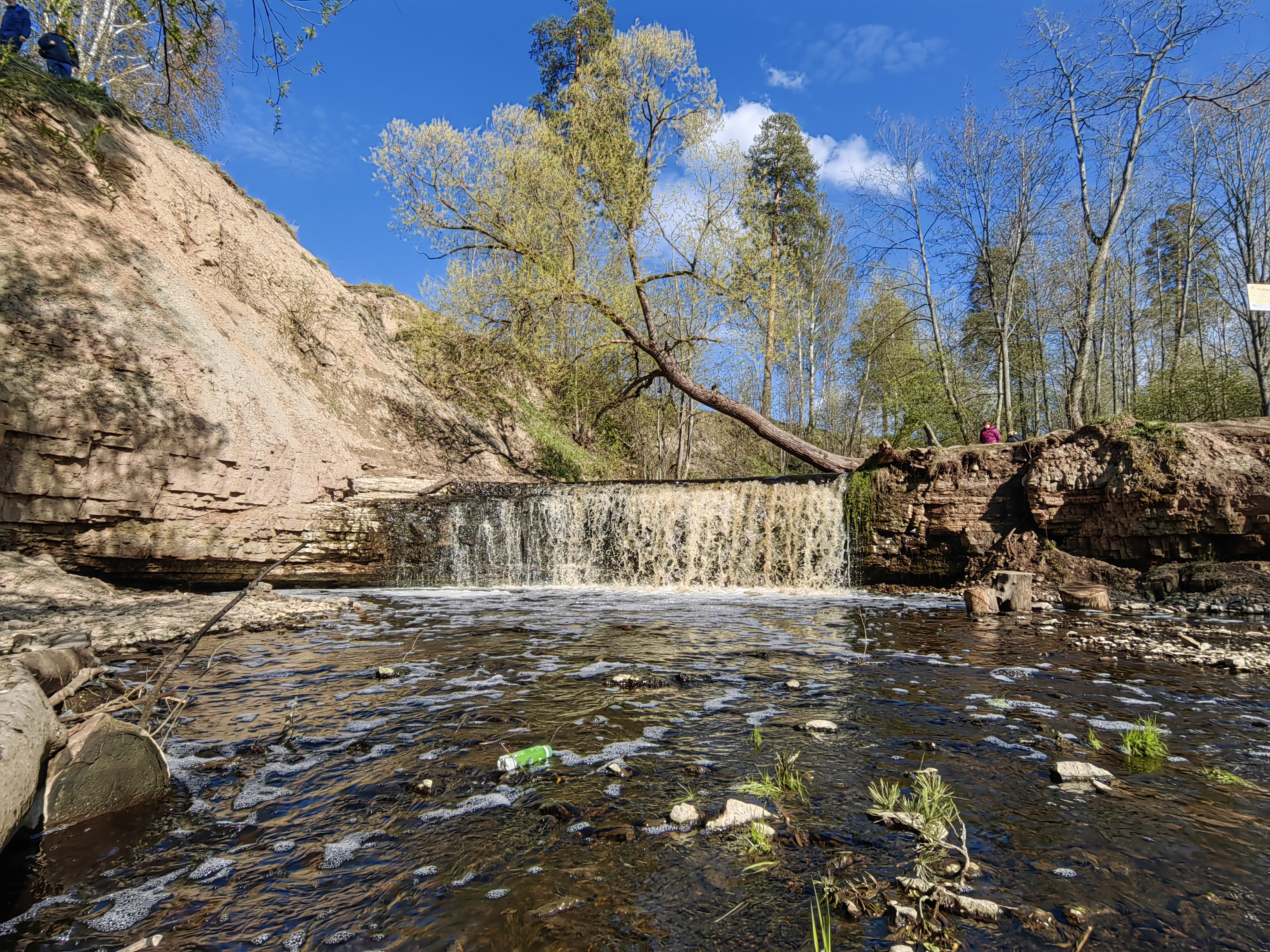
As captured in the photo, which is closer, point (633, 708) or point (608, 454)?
point (633, 708)

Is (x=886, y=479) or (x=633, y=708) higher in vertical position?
(x=886, y=479)

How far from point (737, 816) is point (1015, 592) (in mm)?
8060

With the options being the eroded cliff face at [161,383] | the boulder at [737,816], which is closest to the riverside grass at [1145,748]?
A: the boulder at [737,816]

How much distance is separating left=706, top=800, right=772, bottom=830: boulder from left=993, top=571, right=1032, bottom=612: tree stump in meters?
7.76

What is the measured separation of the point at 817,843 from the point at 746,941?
Answer: 702mm

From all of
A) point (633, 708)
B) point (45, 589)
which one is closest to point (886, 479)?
point (633, 708)

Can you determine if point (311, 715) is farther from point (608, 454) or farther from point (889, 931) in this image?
point (608, 454)

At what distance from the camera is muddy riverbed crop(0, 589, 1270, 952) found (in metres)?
1.97

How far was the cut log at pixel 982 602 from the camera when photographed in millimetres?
8352

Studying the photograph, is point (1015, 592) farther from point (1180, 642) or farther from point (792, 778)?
point (792, 778)

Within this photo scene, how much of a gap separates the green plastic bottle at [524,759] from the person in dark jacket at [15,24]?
11.4 meters

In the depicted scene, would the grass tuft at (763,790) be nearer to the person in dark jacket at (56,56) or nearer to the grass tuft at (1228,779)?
the grass tuft at (1228,779)

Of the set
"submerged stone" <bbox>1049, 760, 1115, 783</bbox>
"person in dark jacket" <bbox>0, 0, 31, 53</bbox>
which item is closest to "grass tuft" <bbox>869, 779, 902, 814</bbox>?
"submerged stone" <bbox>1049, 760, 1115, 783</bbox>

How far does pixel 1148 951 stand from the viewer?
180 cm
